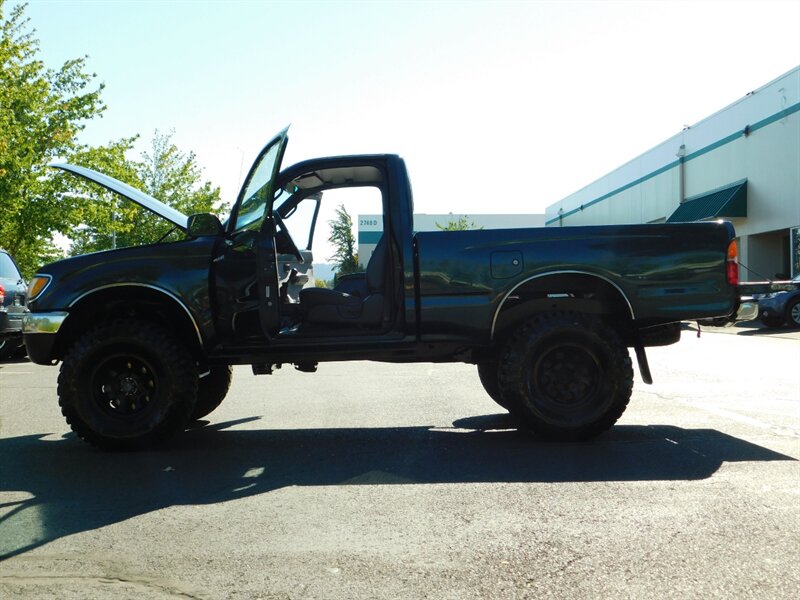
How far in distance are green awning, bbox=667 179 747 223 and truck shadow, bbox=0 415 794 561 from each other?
2354cm

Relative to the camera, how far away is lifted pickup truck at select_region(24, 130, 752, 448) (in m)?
6.09

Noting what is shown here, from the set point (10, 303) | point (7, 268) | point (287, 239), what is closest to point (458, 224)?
point (7, 268)

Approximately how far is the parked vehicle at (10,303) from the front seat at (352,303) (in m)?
8.09

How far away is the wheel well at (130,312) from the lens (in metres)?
6.29

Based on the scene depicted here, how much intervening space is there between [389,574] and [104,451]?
3.37m

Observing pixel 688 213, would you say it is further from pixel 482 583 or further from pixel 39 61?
pixel 482 583

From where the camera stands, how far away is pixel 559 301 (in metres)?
6.48

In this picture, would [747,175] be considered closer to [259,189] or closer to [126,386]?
[259,189]

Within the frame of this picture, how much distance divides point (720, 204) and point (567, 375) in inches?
1026

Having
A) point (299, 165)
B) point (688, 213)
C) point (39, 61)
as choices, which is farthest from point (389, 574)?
point (688, 213)

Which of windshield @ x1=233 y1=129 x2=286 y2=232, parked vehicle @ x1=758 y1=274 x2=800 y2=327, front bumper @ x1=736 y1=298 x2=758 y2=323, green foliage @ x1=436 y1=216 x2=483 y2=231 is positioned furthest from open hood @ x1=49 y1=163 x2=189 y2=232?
green foliage @ x1=436 y1=216 x2=483 y2=231

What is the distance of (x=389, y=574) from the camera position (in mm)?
3365

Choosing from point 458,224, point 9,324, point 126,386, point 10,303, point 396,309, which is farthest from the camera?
point 458,224

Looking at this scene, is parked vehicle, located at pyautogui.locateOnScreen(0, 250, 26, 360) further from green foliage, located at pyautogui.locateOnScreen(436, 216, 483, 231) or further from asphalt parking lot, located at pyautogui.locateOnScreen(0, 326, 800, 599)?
green foliage, located at pyautogui.locateOnScreen(436, 216, 483, 231)
